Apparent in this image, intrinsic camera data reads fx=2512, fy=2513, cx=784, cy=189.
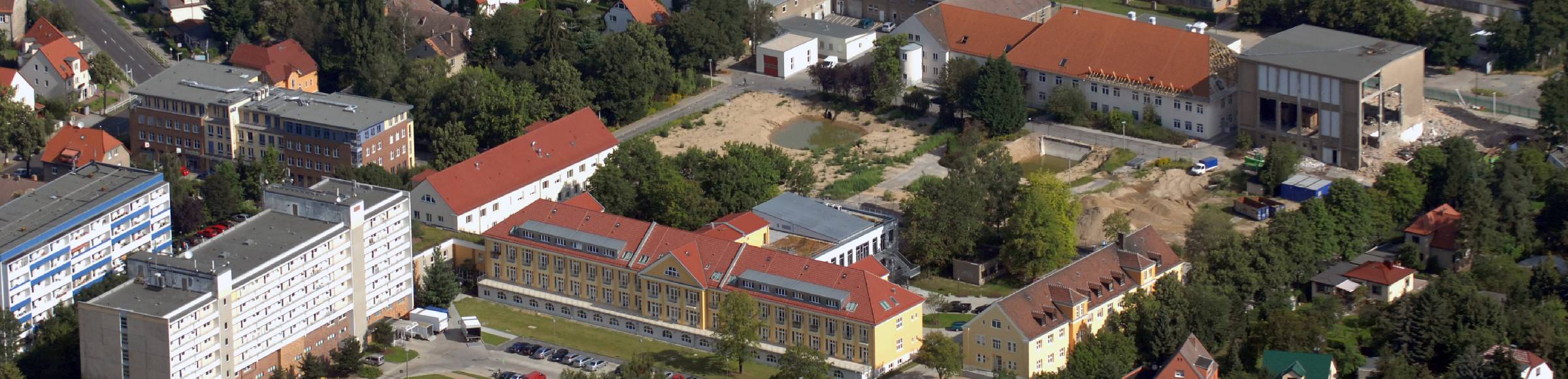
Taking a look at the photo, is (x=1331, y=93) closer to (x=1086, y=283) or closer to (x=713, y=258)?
(x=1086, y=283)

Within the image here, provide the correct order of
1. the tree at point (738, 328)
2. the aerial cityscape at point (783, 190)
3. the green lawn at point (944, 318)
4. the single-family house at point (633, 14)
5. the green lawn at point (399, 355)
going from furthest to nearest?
1. the single-family house at point (633, 14)
2. the green lawn at point (944, 318)
3. the green lawn at point (399, 355)
4. the aerial cityscape at point (783, 190)
5. the tree at point (738, 328)

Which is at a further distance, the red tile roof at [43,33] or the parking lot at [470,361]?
the red tile roof at [43,33]

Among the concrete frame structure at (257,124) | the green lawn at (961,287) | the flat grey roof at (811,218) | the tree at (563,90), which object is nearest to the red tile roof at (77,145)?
the concrete frame structure at (257,124)

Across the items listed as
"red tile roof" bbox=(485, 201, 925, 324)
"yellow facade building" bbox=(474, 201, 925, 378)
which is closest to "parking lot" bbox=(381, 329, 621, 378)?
"yellow facade building" bbox=(474, 201, 925, 378)

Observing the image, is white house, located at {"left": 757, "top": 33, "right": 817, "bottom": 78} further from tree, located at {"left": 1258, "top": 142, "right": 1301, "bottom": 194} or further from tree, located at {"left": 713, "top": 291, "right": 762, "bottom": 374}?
tree, located at {"left": 713, "top": 291, "right": 762, "bottom": 374}

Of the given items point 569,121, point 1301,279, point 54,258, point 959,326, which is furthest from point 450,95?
point 1301,279

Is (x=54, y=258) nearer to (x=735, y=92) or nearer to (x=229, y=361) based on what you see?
(x=229, y=361)

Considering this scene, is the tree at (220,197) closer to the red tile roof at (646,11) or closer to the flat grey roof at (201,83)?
the flat grey roof at (201,83)

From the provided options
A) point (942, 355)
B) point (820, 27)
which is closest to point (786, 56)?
point (820, 27)
